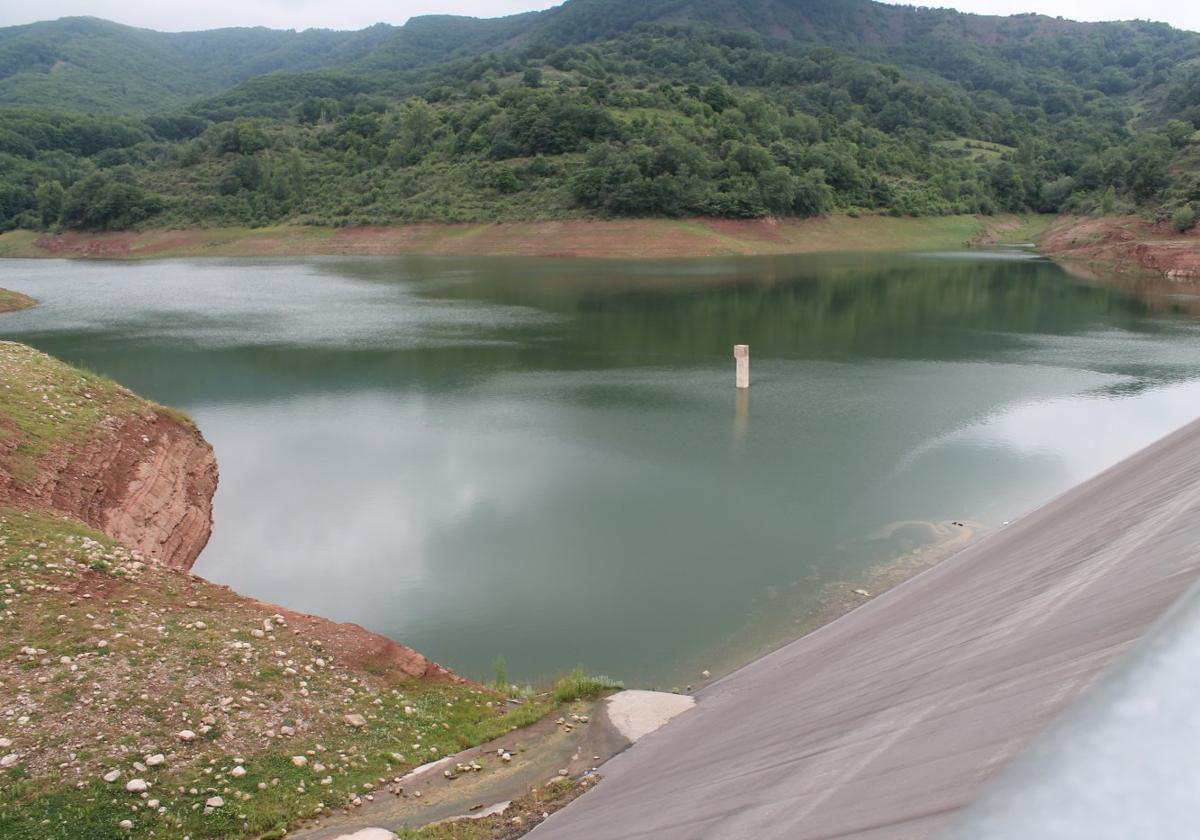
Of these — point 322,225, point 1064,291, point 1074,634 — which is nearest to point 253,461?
point 1074,634

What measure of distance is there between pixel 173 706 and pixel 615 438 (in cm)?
1380

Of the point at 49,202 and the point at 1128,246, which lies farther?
the point at 49,202

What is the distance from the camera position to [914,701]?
493 centimetres

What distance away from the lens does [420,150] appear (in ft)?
303

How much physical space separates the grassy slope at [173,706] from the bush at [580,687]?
1.11 feet

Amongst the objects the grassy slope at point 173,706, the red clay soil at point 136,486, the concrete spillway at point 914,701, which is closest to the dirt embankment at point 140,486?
the red clay soil at point 136,486

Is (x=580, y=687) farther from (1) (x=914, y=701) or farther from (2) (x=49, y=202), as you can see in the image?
(2) (x=49, y=202)

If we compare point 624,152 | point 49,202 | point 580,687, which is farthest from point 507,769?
point 49,202

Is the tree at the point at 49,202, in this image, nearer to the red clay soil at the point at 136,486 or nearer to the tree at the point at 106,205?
the tree at the point at 106,205

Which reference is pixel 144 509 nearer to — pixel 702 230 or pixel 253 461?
pixel 253 461

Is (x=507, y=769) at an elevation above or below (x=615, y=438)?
below

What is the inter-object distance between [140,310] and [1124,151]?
3475 inches

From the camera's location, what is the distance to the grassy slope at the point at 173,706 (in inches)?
237

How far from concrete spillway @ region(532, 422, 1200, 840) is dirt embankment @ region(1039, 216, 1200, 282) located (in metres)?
55.4
